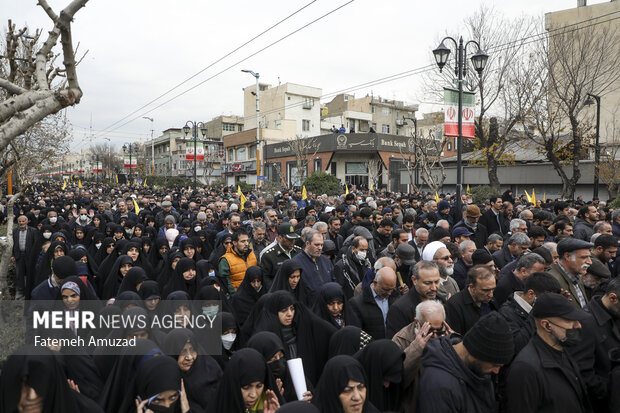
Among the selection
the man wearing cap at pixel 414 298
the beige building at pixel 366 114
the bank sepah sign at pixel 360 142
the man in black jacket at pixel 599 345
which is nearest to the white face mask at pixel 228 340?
the man wearing cap at pixel 414 298

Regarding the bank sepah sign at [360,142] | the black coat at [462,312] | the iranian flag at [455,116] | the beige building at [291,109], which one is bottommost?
the black coat at [462,312]

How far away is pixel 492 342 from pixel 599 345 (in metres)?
1.46

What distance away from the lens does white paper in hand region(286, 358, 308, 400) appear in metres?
3.14

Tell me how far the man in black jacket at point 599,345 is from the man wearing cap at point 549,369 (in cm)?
19

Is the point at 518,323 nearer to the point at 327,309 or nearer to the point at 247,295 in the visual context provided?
the point at 327,309

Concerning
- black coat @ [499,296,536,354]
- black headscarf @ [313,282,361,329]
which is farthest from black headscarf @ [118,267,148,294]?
black coat @ [499,296,536,354]

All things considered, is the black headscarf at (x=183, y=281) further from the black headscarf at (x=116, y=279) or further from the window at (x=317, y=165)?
the window at (x=317, y=165)

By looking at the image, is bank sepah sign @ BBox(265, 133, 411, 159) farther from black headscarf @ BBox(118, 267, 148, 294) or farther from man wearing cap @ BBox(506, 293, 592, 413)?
man wearing cap @ BBox(506, 293, 592, 413)

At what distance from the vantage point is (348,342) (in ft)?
11.5

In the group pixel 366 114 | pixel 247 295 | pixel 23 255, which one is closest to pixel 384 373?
pixel 247 295

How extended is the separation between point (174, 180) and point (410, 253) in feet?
131

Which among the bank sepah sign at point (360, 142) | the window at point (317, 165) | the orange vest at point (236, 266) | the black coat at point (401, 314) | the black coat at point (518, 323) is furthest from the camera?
the window at point (317, 165)

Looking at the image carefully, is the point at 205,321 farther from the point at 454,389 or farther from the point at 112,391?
the point at 454,389

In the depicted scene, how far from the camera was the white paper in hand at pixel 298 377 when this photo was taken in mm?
3140
